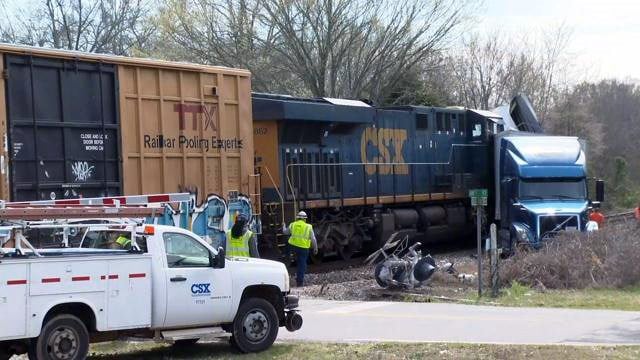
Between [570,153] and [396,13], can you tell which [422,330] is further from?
[396,13]

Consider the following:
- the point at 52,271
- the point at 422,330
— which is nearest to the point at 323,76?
the point at 422,330

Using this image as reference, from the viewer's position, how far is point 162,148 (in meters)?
15.8

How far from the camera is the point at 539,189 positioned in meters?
23.2

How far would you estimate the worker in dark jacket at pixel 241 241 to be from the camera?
15473 mm

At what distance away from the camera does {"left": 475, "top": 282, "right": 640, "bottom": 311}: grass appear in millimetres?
13875

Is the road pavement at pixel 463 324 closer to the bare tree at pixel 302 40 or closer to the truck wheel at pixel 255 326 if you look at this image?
the truck wheel at pixel 255 326

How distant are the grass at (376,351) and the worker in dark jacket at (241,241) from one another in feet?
14.7

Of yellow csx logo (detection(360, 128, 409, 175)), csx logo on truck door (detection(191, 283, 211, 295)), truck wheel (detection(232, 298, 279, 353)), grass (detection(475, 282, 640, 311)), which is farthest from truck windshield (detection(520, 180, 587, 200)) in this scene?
csx logo on truck door (detection(191, 283, 211, 295))

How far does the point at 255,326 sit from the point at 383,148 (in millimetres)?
13601

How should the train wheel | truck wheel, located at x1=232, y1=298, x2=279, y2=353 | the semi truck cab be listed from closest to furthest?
truck wheel, located at x1=232, y1=298, x2=279, y2=353 → the train wheel → the semi truck cab

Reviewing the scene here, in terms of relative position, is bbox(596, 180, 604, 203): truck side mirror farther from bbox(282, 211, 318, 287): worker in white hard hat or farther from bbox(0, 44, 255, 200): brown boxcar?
bbox(0, 44, 255, 200): brown boxcar

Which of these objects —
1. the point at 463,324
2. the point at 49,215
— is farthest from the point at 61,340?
the point at 463,324

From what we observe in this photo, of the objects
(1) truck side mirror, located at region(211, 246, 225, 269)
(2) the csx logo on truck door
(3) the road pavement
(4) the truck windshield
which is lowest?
(3) the road pavement

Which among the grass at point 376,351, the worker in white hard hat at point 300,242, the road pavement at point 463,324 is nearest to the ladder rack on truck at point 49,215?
the grass at point 376,351
